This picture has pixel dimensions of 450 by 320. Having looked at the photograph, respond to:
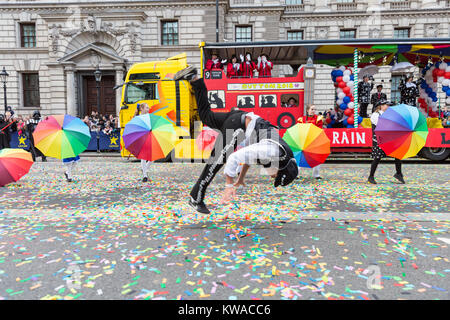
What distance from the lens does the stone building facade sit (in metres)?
25.7

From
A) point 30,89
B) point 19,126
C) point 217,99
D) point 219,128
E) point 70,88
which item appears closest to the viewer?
point 219,128

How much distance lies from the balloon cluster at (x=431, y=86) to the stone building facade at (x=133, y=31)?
10.5 m

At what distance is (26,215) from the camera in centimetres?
515

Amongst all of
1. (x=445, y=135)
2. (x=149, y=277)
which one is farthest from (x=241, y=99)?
(x=149, y=277)

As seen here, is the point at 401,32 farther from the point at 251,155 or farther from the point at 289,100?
the point at 251,155

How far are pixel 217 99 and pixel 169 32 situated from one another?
670 inches

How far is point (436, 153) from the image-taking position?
476 inches

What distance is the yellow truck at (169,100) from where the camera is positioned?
12188 millimetres

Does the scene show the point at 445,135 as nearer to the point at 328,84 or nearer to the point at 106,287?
the point at 106,287

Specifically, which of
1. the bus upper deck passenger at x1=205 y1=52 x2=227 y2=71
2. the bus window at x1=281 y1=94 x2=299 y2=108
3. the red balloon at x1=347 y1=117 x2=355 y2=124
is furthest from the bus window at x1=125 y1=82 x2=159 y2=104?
the red balloon at x1=347 y1=117 x2=355 y2=124

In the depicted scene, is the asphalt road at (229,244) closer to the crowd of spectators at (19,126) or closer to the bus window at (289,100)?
the bus window at (289,100)

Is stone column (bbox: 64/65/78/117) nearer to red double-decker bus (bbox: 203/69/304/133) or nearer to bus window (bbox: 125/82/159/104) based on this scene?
bus window (bbox: 125/82/159/104)

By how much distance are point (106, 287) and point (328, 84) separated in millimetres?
24539

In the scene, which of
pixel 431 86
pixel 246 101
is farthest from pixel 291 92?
pixel 431 86
